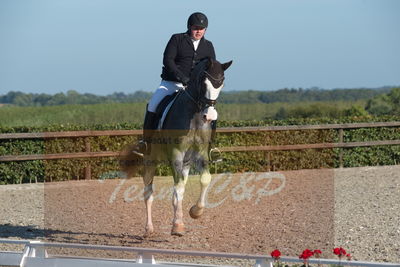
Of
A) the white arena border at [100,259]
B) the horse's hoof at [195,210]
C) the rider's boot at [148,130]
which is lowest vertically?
the white arena border at [100,259]

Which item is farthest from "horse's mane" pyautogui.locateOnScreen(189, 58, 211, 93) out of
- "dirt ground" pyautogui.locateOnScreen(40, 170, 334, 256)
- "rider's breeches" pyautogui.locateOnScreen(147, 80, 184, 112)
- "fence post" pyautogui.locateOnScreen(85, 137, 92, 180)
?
"fence post" pyautogui.locateOnScreen(85, 137, 92, 180)

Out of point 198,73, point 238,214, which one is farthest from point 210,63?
point 238,214

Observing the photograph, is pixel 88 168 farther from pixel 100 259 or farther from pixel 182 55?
pixel 100 259

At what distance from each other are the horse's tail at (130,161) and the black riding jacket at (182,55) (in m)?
1.49

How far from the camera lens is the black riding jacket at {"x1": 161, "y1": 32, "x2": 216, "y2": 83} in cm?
789

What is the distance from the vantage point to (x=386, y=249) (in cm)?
751

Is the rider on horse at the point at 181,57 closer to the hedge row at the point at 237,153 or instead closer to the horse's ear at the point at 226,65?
the horse's ear at the point at 226,65

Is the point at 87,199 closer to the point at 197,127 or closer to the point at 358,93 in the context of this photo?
the point at 197,127

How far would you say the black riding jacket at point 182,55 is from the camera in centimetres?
789

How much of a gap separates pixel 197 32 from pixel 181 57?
33 centimetres

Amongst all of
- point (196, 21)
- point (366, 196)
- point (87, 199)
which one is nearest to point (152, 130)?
point (196, 21)

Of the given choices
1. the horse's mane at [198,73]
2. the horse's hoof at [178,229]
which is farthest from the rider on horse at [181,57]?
the horse's hoof at [178,229]

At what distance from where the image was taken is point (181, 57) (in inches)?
316

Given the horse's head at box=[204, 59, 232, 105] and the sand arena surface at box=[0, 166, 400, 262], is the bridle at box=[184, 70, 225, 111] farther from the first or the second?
the sand arena surface at box=[0, 166, 400, 262]
